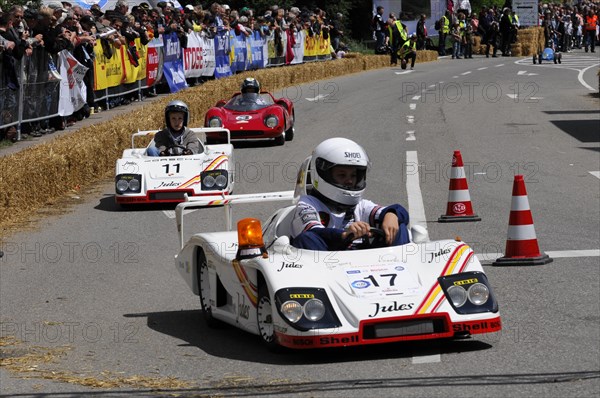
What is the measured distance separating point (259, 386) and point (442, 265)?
158 centimetres

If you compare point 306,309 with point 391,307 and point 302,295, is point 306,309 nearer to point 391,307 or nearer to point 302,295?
point 302,295

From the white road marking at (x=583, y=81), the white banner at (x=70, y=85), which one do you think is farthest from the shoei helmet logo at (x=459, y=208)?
the white road marking at (x=583, y=81)

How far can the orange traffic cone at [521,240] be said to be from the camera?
34.8ft

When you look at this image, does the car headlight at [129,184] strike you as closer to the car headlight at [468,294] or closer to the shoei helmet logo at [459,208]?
the shoei helmet logo at [459,208]

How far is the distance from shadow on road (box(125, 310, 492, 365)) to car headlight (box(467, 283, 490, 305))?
288 millimetres

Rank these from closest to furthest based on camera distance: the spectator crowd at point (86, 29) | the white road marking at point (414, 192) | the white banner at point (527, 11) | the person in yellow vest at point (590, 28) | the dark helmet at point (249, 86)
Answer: the white road marking at point (414, 192), the spectator crowd at point (86, 29), the dark helmet at point (249, 86), the person in yellow vest at point (590, 28), the white banner at point (527, 11)

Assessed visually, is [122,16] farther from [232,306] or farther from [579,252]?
[232,306]

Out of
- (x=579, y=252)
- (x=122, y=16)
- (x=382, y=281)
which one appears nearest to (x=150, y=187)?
(x=579, y=252)

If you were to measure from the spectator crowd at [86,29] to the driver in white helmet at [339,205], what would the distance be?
435 inches

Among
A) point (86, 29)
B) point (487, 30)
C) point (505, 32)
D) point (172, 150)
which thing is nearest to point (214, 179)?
point (172, 150)

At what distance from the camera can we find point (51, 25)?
2025 centimetres

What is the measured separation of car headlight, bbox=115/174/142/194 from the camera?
588 inches

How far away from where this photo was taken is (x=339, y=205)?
816 cm

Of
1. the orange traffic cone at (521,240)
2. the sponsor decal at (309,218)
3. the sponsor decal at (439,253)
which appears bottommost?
the orange traffic cone at (521,240)
